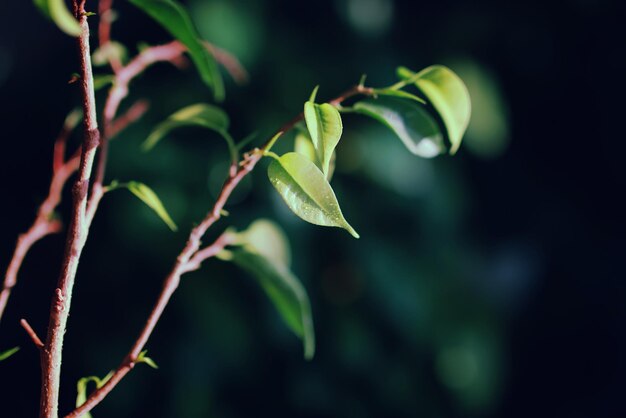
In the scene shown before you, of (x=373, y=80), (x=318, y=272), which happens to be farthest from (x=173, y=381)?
(x=373, y=80)

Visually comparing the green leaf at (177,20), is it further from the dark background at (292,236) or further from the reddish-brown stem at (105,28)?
the dark background at (292,236)

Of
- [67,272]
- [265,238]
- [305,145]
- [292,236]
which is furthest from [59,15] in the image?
[292,236]

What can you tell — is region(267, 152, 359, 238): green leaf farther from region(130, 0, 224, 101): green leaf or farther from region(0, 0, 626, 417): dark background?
region(0, 0, 626, 417): dark background

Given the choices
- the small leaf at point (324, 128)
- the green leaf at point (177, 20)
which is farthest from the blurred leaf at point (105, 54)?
the small leaf at point (324, 128)

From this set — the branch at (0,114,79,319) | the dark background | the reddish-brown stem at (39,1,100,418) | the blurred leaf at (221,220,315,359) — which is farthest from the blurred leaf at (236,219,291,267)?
the dark background

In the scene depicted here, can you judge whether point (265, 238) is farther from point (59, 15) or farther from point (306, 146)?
point (59, 15)
